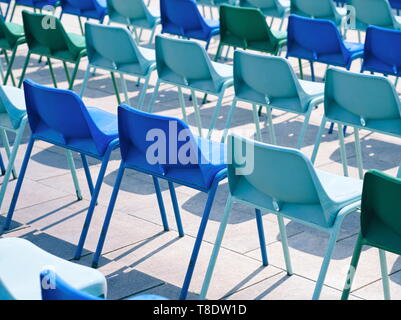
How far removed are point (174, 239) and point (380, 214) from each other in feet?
5.76

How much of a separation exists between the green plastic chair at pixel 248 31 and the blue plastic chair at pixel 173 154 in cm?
302

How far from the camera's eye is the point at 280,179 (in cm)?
399

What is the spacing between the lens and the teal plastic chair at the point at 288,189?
3918 millimetres

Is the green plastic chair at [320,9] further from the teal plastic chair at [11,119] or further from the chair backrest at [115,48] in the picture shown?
the teal plastic chair at [11,119]

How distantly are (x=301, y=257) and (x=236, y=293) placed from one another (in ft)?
1.86

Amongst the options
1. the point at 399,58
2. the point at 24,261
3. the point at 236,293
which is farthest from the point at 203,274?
the point at 399,58

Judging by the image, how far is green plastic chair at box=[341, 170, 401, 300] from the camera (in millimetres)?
3533

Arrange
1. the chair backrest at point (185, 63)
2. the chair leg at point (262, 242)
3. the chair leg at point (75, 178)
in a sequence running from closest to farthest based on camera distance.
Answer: the chair leg at point (262, 242)
the chair leg at point (75, 178)
the chair backrest at point (185, 63)

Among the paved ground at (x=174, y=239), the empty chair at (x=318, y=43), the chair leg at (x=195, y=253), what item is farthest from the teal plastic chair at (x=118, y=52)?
the chair leg at (x=195, y=253)

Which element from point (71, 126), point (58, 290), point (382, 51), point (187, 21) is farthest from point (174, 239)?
point (187, 21)

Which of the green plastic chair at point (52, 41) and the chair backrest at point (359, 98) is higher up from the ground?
the chair backrest at point (359, 98)

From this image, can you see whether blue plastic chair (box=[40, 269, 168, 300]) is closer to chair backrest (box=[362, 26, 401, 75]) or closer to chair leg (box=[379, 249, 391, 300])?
chair leg (box=[379, 249, 391, 300])

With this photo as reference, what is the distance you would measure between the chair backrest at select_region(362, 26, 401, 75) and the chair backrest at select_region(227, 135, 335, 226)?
9.02 feet

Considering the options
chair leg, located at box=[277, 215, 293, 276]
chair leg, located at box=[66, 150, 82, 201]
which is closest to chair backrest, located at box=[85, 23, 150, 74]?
chair leg, located at box=[66, 150, 82, 201]
